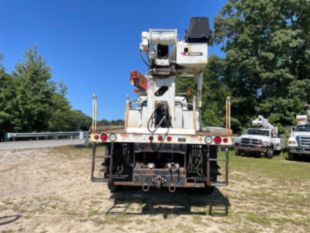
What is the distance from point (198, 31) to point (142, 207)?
3.96 metres

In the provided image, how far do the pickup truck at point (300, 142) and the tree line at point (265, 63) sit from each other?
462cm

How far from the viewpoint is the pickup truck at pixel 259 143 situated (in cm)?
1739

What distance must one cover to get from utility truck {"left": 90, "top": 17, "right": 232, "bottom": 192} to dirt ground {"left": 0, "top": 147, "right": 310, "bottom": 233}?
557 mm

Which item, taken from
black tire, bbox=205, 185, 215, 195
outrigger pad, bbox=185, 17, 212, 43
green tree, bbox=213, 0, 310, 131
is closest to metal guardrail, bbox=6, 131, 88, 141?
green tree, bbox=213, 0, 310, 131

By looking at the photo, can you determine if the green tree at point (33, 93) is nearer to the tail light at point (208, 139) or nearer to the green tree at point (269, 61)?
the green tree at point (269, 61)

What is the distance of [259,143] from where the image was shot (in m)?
17.4

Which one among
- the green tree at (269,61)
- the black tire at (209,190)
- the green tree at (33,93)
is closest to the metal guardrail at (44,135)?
the green tree at (33,93)

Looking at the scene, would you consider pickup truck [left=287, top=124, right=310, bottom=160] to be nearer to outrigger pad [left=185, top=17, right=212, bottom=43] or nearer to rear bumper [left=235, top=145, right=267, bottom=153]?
rear bumper [left=235, top=145, right=267, bottom=153]

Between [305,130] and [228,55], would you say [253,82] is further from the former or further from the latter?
[305,130]

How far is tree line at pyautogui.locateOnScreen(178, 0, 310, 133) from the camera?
21.8m

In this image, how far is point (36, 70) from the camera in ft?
106

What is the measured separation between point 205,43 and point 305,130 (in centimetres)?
1354

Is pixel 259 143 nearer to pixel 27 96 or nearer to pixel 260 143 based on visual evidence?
pixel 260 143

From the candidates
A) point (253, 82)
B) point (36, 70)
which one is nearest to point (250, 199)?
Answer: point (253, 82)
